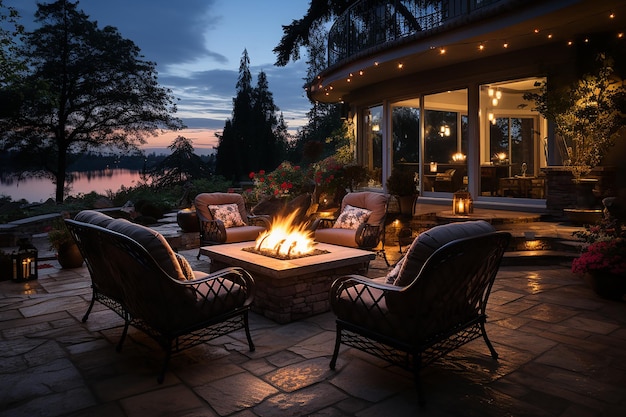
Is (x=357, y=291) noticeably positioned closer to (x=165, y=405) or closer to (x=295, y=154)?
(x=165, y=405)

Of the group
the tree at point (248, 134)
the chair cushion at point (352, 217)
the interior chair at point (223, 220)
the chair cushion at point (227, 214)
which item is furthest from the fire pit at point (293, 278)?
the tree at point (248, 134)

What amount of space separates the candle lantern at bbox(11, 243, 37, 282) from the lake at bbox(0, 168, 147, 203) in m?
7.98

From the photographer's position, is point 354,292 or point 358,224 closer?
point 354,292

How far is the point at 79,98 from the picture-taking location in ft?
54.1

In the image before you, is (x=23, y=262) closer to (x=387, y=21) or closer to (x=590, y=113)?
(x=387, y=21)

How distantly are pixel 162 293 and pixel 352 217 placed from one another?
358 centimetres

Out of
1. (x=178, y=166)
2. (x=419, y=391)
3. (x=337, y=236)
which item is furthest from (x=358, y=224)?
(x=178, y=166)

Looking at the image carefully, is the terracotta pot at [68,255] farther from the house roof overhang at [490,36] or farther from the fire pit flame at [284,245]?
the house roof overhang at [490,36]

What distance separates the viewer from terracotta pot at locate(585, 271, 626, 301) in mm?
4109

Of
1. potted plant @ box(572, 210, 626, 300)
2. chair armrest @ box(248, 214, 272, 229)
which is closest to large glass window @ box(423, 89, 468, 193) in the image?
chair armrest @ box(248, 214, 272, 229)

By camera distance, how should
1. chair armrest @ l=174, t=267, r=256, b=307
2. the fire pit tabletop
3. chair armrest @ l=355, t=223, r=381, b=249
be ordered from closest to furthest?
1. chair armrest @ l=174, t=267, r=256, b=307
2. the fire pit tabletop
3. chair armrest @ l=355, t=223, r=381, b=249

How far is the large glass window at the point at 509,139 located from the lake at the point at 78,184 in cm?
1014

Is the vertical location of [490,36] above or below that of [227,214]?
above

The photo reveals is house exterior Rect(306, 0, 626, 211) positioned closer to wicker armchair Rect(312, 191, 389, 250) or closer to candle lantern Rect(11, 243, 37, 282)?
wicker armchair Rect(312, 191, 389, 250)
